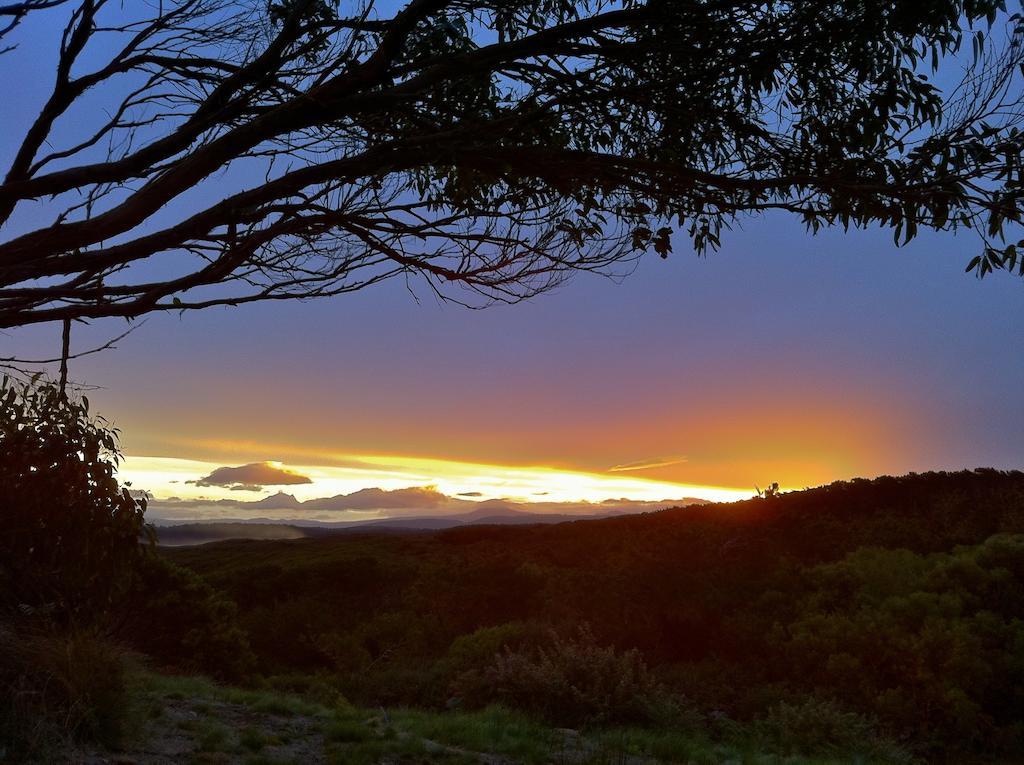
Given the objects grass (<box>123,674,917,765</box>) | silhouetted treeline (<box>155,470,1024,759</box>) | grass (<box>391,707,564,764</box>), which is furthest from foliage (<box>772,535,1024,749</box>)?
grass (<box>391,707,564,764</box>)

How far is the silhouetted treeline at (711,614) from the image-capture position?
952 cm

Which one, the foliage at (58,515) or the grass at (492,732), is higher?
the foliage at (58,515)

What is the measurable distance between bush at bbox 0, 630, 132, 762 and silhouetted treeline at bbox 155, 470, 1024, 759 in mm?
4240

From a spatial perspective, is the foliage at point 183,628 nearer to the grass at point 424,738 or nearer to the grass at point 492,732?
the grass at point 424,738

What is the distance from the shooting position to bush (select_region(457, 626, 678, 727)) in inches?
346

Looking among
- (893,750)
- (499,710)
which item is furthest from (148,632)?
(893,750)

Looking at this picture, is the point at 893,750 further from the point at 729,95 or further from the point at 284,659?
the point at 284,659

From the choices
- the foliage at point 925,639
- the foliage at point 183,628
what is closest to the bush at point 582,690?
the foliage at point 925,639

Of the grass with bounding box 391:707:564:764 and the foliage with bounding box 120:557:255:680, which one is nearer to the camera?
the grass with bounding box 391:707:564:764

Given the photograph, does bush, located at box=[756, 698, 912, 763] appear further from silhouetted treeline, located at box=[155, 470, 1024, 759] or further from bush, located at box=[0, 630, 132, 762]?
bush, located at box=[0, 630, 132, 762]

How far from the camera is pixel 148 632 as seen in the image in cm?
1207

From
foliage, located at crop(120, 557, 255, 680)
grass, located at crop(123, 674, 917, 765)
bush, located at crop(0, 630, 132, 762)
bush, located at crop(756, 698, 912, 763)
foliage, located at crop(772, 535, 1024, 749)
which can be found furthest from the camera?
foliage, located at crop(120, 557, 255, 680)

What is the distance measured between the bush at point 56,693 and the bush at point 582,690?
4.12m

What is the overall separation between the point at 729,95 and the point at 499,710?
626 centimetres
